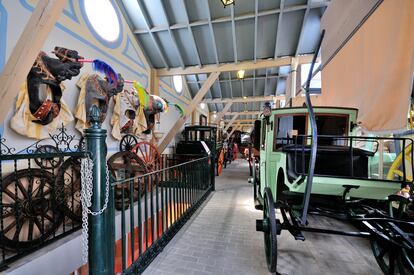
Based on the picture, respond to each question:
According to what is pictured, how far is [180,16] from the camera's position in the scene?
510 centimetres

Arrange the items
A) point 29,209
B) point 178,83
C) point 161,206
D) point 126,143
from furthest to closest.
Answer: point 178,83 → point 126,143 → point 161,206 → point 29,209

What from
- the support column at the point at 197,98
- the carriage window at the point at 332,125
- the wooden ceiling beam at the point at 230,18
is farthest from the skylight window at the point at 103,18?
the carriage window at the point at 332,125

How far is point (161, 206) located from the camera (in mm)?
2590

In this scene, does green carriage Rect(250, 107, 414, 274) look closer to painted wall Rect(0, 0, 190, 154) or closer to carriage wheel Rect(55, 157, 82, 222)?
carriage wheel Rect(55, 157, 82, 222)

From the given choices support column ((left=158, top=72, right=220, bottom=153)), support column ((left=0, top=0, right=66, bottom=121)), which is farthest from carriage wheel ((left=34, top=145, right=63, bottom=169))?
support column ((left=158, top=72, right=220, bottom=153))

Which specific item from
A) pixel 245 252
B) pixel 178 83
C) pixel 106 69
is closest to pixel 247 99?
pixel 178 83

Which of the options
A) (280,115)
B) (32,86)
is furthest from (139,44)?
(280,115)

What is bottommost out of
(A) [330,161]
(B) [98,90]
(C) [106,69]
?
(A) [330,161]

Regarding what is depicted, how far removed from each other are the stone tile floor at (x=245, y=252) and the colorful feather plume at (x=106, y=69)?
9.61ft

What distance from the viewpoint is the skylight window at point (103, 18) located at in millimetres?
3849

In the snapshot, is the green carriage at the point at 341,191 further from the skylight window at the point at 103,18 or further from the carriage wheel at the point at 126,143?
the skylight window at the point at 103,18

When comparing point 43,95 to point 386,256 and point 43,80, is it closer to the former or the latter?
point 43,80

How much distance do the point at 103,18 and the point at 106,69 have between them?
5.64 ft

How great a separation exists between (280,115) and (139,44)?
477cm
